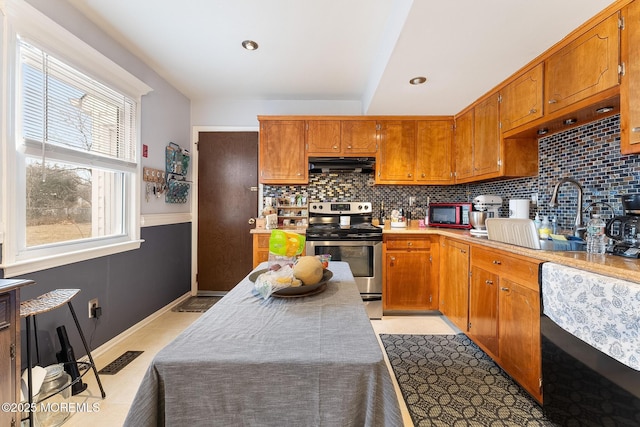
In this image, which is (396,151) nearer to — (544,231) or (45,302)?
(544,231)

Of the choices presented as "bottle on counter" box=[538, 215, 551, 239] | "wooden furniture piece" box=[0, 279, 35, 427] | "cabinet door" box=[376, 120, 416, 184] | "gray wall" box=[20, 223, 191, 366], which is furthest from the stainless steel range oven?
"wooden furniture piece" box=[0, 279, 35, 427]

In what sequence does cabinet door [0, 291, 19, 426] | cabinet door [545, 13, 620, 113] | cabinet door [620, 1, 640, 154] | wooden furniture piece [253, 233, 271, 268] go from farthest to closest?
wooden furniture piece [253, 233, 271, 268] < cabinet door [545, 13, 620, 113] < cabinet door [620, 1, 640, 154] < cabinet door [0, 291, 19, 426]

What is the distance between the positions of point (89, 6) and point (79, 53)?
1.17ft

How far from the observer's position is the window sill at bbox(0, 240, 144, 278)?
157 centimetres

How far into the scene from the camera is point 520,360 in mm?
1683

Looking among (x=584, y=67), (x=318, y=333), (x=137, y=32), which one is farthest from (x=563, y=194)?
(x=137, y=32)

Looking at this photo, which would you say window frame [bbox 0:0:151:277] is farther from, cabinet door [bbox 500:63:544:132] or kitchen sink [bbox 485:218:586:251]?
cabinet door [bbox 500:63:544:132]

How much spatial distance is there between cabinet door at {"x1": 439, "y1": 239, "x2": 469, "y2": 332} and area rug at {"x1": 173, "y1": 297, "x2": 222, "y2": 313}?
2.62 meters

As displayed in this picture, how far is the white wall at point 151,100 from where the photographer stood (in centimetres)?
194

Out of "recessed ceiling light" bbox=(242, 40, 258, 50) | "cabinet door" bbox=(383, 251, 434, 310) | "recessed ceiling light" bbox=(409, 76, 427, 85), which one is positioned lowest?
"cabinet door" bbox=(383, 251, 434, 310)

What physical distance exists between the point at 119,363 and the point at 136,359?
0.35ft

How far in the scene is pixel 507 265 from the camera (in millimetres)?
1821

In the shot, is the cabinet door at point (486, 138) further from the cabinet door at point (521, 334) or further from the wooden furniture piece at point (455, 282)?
the cabinet door at point (521, 334)

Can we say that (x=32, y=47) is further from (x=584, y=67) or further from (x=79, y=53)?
(x=584, y=67)
